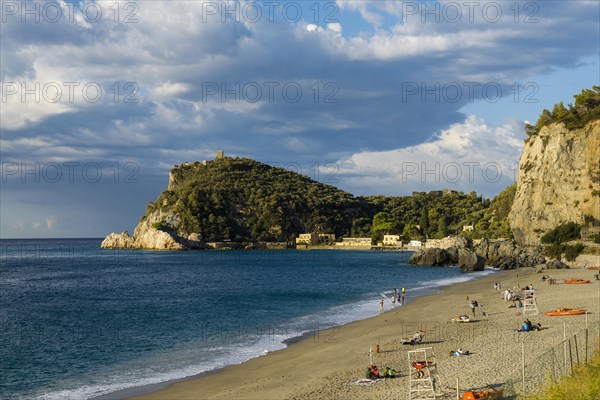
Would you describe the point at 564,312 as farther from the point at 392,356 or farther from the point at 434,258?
the point at 434,258

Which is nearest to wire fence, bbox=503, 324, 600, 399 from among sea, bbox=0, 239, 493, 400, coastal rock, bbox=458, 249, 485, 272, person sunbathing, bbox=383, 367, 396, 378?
person sunbathing, bbox=383, 367, 396, 378

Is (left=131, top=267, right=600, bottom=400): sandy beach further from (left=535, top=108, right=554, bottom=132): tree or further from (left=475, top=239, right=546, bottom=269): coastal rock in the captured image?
(left=535, top=108, right=554, bottom=132): tree

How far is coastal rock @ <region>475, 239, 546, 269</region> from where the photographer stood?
91938 millimetres

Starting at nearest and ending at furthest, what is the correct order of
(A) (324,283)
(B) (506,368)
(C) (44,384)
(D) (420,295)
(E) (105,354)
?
(B) (506,368), (C) (44,384), (E) (105,354), (D) (420,295), (A) (324,283)

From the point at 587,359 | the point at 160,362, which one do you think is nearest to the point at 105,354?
the point at 160,362

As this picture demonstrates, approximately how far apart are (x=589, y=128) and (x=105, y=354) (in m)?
87.6

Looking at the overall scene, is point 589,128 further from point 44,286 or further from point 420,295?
point 44,286

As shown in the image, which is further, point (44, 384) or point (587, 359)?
point (44, 384)

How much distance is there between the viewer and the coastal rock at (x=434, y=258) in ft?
359

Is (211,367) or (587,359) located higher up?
(587,359)

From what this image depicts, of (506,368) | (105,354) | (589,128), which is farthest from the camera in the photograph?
(589,128)

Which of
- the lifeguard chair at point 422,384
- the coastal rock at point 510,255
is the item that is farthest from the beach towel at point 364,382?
the coastal rock at point 510,255

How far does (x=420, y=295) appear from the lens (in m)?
56.7

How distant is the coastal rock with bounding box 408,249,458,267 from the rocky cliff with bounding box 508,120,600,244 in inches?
529
